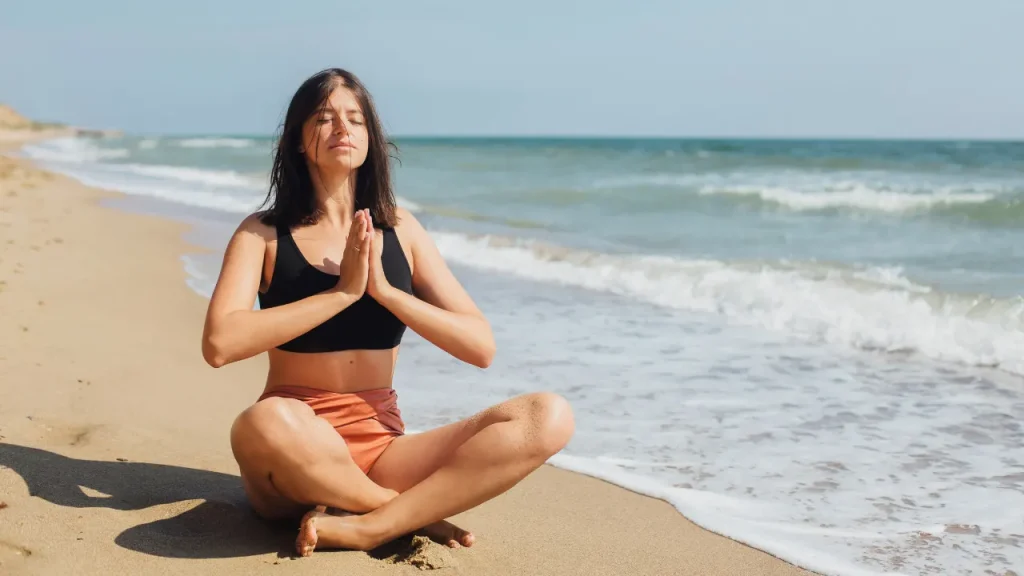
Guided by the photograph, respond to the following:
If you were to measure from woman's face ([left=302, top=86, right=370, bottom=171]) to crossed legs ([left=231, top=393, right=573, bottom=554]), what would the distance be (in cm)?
84

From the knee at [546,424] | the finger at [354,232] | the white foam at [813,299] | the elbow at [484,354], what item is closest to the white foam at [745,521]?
the knee at [546,424]

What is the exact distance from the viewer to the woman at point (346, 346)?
115 inches

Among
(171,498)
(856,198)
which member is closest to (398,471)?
(171,498)

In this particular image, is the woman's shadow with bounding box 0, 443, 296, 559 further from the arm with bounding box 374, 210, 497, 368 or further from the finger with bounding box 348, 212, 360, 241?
the finger with bounding box 348, 212, 360, 241

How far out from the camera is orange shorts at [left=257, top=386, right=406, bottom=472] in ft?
10.2

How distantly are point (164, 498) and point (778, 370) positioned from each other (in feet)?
13.2

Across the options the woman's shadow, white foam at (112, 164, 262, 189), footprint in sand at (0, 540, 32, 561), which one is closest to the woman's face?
the woman's shadow

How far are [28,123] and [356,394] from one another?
94951 mm

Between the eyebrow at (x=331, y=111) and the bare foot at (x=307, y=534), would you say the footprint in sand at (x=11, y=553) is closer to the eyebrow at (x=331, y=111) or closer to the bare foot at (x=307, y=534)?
the bare foot at (x=307, y=534)

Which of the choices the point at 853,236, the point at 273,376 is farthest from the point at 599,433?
the point at 853,236

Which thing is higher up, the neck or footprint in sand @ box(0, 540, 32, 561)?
the neck

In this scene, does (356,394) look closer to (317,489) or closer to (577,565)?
(317,489)

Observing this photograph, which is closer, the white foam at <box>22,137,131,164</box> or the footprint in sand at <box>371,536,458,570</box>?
the footprint in sand at <box>371,536,458,570</box>

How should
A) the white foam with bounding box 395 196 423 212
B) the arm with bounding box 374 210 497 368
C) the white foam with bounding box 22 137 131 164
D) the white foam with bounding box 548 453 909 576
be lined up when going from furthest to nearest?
the white foam with bounding box 22 137 131 164
the white foam with bounding box 395 196 423 212
the white foam with bounding box 548 453 909 576
the arm with bounding box 374 210 497 368
